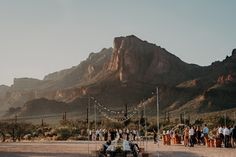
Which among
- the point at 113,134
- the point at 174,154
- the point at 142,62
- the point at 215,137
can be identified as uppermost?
the point at 142,62

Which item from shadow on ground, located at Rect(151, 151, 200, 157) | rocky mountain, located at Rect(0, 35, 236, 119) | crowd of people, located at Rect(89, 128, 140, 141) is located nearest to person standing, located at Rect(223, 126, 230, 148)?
shadow on ground, located at Rect(151, 151, 200, 157)

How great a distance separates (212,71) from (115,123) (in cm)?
7124

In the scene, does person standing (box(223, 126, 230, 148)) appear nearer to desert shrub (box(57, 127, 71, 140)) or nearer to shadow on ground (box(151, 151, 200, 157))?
shadow on ground (box(151, 151, 200, 157))

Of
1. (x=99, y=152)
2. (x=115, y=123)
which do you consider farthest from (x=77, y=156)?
(x=115, y=123)

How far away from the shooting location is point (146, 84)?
15450 centimetres

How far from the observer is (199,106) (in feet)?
360

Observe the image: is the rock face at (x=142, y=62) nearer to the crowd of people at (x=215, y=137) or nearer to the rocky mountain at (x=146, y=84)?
the rocky mountain at (x=146, y=84)

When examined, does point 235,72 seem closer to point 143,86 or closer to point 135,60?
point 143,86

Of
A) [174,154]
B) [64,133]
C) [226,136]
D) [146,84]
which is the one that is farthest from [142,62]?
[174,154]

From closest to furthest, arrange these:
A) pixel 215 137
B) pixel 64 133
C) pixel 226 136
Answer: pixel 226 136
pixel 215 137
pixel 64 133

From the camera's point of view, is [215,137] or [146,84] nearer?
[215,137]

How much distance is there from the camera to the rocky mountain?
118m

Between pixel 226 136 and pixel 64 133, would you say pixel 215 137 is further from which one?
pixel 64 133

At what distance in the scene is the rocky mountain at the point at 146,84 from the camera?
11769 cm
